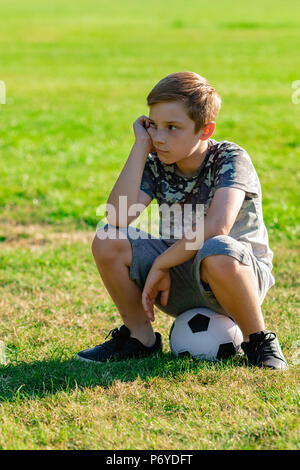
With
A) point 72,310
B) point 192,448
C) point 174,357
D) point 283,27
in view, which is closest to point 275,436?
point 192,448

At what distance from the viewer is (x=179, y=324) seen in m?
4.11

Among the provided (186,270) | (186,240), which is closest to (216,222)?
(186,240)

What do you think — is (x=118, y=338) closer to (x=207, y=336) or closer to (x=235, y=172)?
(x=207, y=336)

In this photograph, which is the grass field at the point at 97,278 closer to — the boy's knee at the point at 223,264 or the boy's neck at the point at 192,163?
the boy's knee at the point at 223,264

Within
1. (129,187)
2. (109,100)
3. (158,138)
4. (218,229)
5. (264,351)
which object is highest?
(109,100)

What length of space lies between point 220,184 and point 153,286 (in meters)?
0.69

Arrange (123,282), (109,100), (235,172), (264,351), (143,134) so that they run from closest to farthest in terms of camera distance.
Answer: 1. (264,351)
2. (235,172)
3. (123,282)
4. (143,134)
5. (109,100)

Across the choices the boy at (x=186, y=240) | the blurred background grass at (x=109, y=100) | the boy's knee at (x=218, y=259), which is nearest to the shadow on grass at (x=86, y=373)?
the boy at (x=186, y=240)

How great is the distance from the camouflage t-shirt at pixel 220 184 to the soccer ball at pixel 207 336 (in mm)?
448

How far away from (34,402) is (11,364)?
63 cm

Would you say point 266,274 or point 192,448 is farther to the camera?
point 266,274

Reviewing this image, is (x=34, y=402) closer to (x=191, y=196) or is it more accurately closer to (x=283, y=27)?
(x=191, y=196)

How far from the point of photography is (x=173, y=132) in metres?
3.97

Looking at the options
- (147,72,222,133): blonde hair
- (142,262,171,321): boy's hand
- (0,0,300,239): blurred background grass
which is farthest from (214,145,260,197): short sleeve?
(0,0,300,239): blurred background grass
